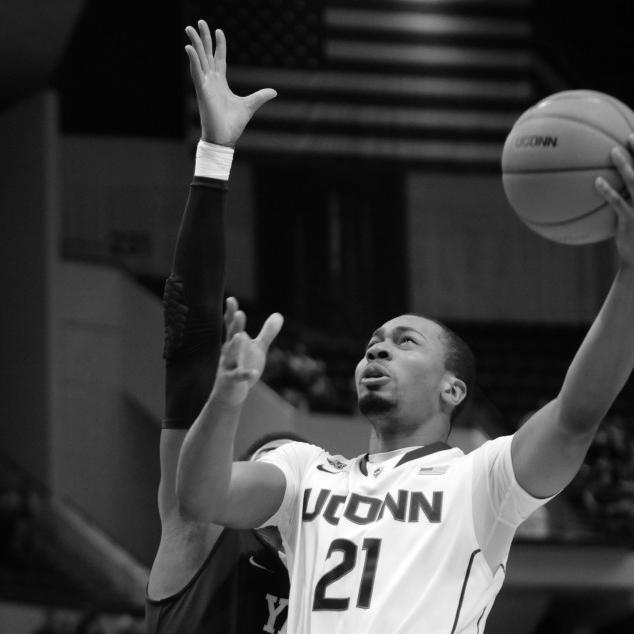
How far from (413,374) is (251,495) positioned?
590mm

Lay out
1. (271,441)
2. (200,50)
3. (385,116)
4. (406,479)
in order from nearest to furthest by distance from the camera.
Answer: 1. (406,479)
2. (200,50)
3. (271,441)
4. (385,116)

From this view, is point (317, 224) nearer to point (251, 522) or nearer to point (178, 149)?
point (178, 149)

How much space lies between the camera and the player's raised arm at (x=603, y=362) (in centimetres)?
314

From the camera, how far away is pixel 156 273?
18.4 metres

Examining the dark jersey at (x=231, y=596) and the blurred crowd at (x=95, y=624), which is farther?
the blurred crowd at (x=95, y=624)

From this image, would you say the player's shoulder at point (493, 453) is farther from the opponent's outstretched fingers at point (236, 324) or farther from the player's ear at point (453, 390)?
the opponent's outstretched fingers at point (236, 324)

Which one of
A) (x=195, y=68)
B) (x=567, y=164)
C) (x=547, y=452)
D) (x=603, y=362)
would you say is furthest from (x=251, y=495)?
(x=195, y=68)

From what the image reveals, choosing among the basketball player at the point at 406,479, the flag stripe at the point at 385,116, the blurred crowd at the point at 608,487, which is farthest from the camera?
the flag stripe at the point at 385,116

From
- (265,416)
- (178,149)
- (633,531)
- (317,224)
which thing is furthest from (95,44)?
(633,531)

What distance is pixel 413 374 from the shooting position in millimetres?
3826

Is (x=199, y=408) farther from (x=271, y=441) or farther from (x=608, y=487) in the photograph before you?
(x=608, y=487)

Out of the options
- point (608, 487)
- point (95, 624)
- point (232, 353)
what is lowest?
point (95, 624)

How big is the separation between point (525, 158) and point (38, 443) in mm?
12231

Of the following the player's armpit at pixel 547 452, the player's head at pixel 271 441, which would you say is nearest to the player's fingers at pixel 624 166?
the player's armpit at pixel 547 452
